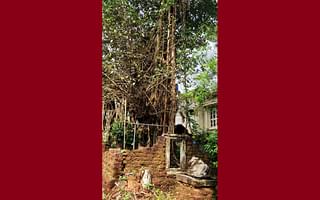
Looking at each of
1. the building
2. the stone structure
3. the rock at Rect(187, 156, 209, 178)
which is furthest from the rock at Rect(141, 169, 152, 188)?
the building

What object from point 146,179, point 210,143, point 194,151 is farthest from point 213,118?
point 146,179

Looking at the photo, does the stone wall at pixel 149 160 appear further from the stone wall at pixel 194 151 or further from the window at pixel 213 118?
the window at pixel 213 118

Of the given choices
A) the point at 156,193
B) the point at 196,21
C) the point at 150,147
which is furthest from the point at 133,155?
the point at 196,21

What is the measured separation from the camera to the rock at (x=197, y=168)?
319 centimetres

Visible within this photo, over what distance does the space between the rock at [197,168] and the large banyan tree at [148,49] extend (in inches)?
13.9

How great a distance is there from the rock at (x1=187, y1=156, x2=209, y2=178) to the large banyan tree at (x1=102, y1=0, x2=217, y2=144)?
0.35 metres

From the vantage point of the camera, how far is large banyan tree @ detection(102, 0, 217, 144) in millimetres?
3297

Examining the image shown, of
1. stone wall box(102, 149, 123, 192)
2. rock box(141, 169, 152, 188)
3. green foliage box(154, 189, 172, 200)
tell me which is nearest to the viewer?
stone wall box(102, 149, 123, 192)

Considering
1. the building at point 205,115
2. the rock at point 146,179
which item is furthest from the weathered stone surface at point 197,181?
the building at point 205,115

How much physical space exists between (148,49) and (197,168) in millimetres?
1242

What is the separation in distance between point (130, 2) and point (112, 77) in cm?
73

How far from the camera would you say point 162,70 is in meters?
3.46

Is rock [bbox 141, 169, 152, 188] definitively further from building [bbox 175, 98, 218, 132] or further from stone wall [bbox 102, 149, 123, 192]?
building [bbox 175, 98, 218, 132]

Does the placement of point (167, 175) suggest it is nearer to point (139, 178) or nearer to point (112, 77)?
point (139, 178)
